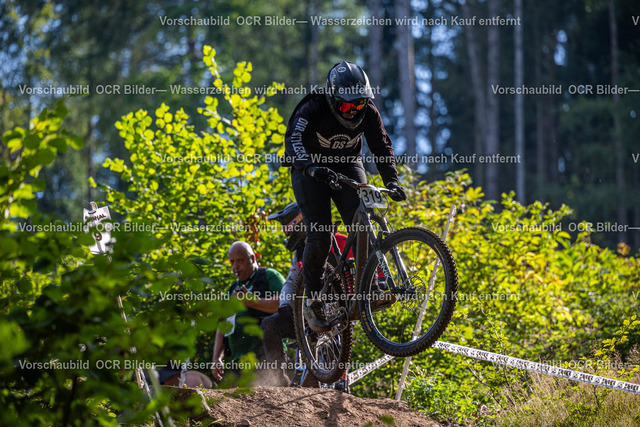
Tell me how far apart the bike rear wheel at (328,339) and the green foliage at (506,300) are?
35.6 inches

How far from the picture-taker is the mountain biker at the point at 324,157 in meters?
5.65

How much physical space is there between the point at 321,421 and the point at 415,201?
4.88m

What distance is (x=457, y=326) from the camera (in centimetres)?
727

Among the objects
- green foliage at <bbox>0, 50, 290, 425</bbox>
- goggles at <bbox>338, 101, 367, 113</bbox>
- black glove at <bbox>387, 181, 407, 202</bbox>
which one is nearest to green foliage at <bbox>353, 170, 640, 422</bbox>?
black glove at <bbox>387, 181, 407, 202</bbox>

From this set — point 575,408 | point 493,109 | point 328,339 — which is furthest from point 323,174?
point 493,109

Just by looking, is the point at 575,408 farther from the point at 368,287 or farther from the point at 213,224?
the point at 213,224

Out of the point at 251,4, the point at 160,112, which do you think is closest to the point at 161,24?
the point at 251,4

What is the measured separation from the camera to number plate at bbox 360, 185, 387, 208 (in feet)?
17.6

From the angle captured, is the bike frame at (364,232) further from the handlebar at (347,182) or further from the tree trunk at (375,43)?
the tree trunk at (375,43)

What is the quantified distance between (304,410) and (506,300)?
404 cm

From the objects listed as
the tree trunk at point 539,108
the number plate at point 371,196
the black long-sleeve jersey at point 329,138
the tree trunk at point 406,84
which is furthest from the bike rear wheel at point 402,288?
the tree trunk at point 539,108

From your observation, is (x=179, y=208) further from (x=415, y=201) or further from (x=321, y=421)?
(x=321, y=421)

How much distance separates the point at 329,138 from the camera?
19.2ft

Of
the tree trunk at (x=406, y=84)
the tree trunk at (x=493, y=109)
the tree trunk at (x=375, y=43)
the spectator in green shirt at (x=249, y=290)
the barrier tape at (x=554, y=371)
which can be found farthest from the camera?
the tree trunk at (x=493, y=109)
